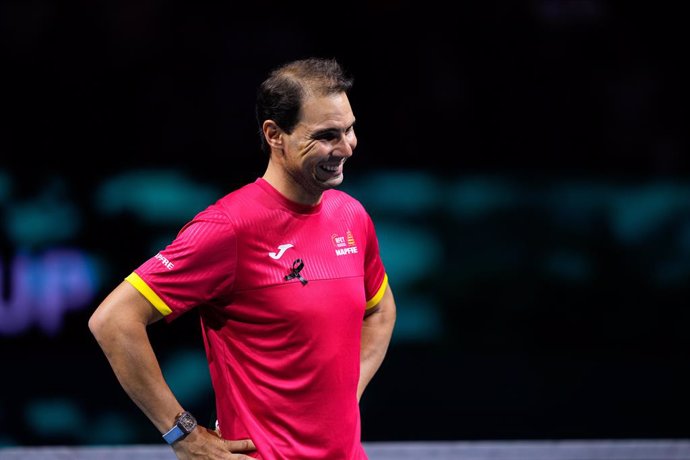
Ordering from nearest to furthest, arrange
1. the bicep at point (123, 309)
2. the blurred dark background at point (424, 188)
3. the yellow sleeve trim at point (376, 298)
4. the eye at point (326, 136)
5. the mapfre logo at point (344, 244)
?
the bicep at point (123, 309), the eye at point (326, 136), the mapfre logo at point (344, 244), the yellow sleeve trim at point (376, 298), the blurred dark background at point (424, 188)

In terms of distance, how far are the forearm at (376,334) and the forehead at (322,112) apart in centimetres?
66

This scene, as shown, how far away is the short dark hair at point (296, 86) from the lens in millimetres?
2170

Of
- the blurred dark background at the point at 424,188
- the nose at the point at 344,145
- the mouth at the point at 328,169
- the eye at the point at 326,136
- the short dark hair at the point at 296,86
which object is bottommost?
the blurred dark background at the point at 424,188

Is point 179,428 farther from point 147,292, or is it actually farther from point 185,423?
point 147,292

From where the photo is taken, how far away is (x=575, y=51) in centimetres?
453

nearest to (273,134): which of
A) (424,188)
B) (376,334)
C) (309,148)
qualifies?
(309,148)

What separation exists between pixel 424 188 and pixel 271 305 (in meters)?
2.52

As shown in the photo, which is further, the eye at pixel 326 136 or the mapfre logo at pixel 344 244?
the mapfre logo at pixel 344 244

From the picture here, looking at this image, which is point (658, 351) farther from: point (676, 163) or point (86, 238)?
point (86, 238)

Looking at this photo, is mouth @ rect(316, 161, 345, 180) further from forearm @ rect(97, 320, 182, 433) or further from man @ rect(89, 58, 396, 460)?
→ forearm @ rect(97, 320, 182, 433)

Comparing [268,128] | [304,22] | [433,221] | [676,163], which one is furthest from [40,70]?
[676,163]

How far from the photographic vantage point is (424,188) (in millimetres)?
4555

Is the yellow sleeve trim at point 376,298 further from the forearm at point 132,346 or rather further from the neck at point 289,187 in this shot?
the forearm at point 132,346

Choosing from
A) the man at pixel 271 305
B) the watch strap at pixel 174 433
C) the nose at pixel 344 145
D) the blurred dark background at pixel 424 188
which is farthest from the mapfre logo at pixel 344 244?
the blurred dark background at pixel 424 188
